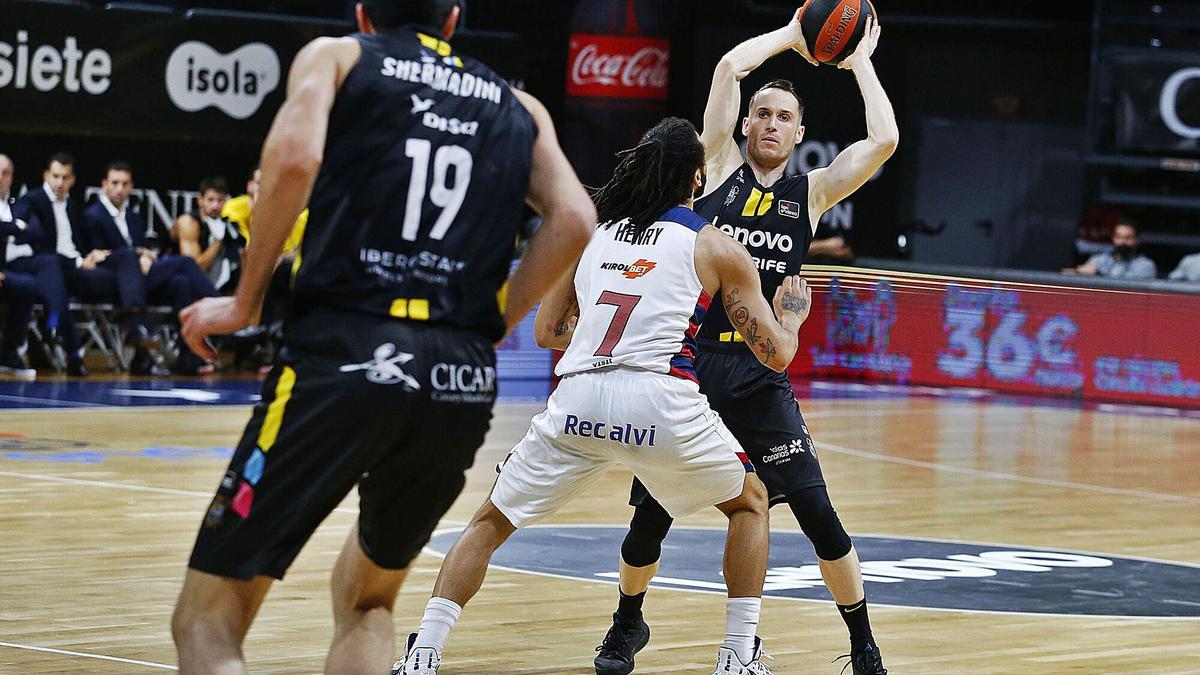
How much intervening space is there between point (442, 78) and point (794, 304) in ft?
7.52

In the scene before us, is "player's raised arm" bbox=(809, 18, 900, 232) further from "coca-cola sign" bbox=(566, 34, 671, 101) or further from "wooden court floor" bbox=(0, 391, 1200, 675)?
"coca-cola sign" bbox=(566, 34, 671, 101)

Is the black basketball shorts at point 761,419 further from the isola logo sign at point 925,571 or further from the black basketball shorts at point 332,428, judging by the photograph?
the black basketball shorts at point 332,428

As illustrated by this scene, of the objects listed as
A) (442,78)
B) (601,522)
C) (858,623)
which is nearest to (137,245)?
(601,522)

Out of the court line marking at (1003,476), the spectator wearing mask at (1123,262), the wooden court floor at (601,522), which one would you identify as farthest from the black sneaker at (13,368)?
the spectator wearing mask at (1123,262)

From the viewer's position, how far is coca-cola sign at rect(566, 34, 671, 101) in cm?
2028

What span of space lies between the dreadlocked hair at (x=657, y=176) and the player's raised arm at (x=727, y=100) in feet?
2.63

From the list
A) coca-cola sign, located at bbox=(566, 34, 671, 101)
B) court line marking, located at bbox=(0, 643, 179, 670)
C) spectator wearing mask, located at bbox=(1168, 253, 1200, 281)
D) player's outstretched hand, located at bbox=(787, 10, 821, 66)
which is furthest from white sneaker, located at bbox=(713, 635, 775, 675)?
coca-cola sign, located at bbox=(566, 34, 671, 101)

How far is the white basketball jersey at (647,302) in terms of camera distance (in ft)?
17.6

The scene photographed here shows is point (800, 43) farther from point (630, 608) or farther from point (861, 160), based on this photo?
point (630, 608)

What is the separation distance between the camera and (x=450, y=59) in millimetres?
3721

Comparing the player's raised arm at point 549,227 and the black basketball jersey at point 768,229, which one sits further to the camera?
the black basketball jersey at point 768,229

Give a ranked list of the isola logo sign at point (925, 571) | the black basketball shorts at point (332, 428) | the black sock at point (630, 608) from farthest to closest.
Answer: the isola logo sign at point (925, 571)
the black sock at point (630, 608)
the black basketball shorts at point (332, 428)

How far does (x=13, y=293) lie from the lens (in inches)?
567

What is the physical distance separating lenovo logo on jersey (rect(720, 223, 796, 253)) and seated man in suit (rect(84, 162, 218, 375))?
9.62 m
